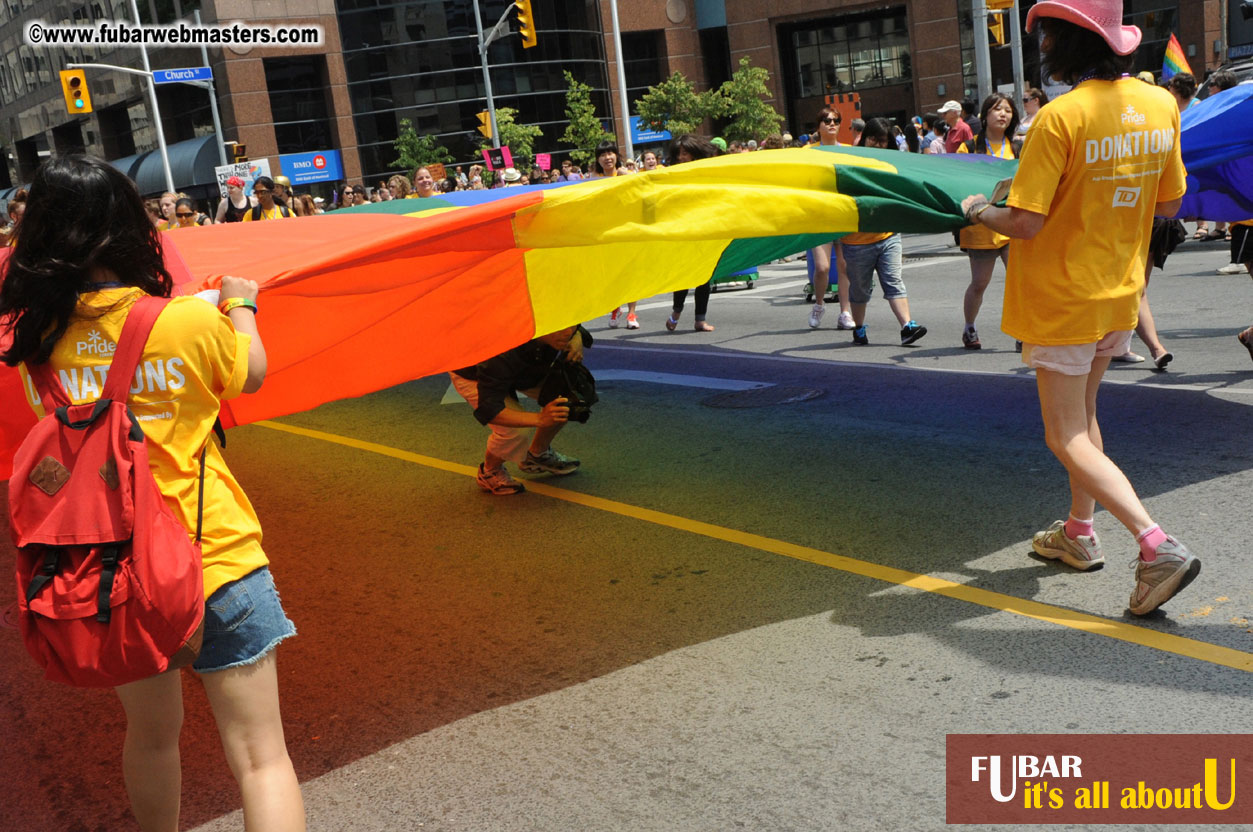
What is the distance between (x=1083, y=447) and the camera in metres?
3.95

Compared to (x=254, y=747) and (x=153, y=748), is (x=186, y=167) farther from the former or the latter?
(x=254, y=747)

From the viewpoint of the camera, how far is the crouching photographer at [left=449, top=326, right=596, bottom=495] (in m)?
6.02

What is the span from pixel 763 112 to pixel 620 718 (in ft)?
159

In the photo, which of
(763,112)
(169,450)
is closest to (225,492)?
(169,450)

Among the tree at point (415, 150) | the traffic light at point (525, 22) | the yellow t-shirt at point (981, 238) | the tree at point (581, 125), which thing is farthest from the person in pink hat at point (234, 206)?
the tree at point (415, 150)

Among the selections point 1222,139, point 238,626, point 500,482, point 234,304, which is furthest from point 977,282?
point 238,626

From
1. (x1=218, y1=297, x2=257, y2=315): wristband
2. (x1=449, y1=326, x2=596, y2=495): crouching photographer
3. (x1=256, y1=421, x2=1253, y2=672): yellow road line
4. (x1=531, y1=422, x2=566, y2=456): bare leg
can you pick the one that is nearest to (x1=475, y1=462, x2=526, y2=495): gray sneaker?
(x1=449, y1=326, x2=596, y2=495): crouching photographer

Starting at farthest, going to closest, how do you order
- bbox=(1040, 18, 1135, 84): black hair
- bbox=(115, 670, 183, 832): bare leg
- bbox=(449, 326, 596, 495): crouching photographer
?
bbox=(449, 326, 596, 495): crouching photographer → bbox=(1040, 18, 1135, 84): black hair → bbox=(115, 670, 183, 832): bare leg

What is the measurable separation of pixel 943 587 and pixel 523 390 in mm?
2665

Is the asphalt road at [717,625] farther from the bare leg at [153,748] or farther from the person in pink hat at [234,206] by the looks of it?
the person in pink hat at [234,206]

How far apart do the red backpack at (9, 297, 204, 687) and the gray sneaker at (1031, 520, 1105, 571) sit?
330 centimetres

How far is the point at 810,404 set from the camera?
311 inches

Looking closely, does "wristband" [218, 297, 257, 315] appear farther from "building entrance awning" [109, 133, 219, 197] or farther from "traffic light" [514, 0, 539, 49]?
"building entrance awning" [109, 133, 219, 197]

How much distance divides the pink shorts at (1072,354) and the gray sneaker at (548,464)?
10.5 feet
